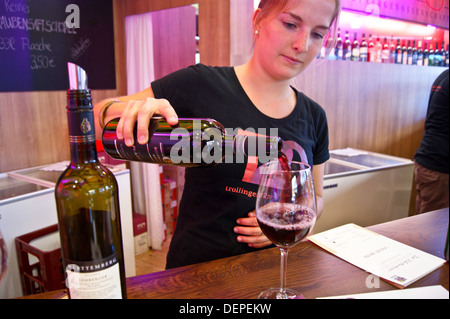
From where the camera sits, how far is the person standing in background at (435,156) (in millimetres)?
1224

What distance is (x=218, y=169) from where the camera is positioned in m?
0.98

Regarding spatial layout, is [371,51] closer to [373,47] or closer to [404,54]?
[373,47]

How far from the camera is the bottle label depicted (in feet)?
1.43

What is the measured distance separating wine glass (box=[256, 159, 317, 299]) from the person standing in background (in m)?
0.74

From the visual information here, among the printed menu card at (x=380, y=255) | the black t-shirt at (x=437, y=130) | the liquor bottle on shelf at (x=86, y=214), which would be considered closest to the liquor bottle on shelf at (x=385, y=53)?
the black t-shirt at (x=437, y=130)

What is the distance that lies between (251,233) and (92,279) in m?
0.52

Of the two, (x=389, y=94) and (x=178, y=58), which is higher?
(x=178, y=58)

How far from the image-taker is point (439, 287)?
654 mm

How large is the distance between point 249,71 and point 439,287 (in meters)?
0.74

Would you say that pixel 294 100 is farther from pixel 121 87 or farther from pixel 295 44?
pixel 121 87

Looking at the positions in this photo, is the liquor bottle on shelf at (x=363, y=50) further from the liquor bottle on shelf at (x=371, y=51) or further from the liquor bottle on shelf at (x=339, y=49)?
Result: the liquor bottle on shelf at (x=339, y=49)

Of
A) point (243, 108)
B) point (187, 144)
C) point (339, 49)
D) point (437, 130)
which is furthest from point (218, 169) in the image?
point (339, 49)

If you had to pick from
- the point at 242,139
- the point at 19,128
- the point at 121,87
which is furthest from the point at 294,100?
the point at 121,87
